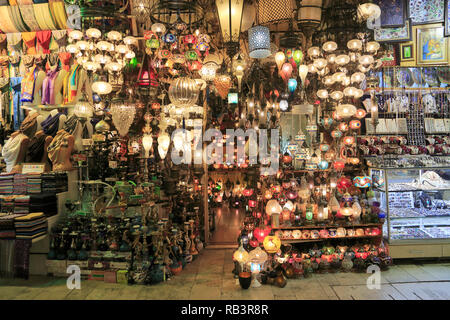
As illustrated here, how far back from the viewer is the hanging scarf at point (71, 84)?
221 inches

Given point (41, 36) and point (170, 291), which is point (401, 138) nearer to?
point (170, 291)

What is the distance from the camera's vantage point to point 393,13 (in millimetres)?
4387

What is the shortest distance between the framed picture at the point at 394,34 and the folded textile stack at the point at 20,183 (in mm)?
5757

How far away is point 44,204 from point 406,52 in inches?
247

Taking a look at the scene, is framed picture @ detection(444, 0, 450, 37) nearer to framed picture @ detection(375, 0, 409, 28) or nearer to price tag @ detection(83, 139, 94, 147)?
framed picture @ detection(375, 0, 409, 28)

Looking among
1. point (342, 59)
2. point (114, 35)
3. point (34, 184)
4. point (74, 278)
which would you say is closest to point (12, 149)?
point (34, 184)

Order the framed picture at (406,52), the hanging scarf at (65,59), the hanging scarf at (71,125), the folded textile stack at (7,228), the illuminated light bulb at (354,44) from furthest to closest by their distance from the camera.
A: the hanging scarf at (65,59) < the hanging scarf at (71,125) < the framed picture at (406,52) < the folded textile stack at (7,228) < the illuminated light bulb at (354,44)

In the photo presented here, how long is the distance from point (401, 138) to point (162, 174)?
170 inches

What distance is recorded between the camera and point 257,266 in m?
4.12

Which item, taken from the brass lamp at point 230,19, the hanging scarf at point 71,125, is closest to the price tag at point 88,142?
the hanging scarf at point 71,125

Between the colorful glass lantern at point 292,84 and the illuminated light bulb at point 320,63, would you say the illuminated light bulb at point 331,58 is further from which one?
the colorful glass lantern at point 292,84

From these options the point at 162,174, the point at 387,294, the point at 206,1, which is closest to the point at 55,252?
the point at 162,174

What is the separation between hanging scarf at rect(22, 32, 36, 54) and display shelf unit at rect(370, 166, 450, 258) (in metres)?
6.35

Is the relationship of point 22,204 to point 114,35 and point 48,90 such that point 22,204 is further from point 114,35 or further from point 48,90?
point 114,35
